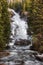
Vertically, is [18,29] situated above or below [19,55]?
below

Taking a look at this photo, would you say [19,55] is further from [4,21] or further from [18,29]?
[18,29]

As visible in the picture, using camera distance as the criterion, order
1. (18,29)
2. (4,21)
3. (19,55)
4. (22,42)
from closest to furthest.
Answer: (19,55) → (4,21) → (22,42) → (18,29)

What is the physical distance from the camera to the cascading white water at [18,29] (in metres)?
46.2

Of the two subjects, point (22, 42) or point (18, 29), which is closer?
point (22, 42)

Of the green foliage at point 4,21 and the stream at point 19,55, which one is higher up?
the green foliage at point 4,21

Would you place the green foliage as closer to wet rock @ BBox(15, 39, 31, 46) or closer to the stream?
the stream

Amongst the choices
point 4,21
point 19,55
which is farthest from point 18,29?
point 19,55

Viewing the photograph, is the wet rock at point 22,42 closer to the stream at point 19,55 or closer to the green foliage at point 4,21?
the stream at point 19,55

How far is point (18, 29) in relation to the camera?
49250 mm

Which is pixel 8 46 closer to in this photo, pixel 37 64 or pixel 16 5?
pixel 37 64

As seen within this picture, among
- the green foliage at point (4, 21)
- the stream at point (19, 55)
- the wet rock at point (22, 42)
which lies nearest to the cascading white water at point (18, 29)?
the stream at point (19, 55)

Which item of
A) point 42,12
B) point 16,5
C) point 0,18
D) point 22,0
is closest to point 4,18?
point 0,18

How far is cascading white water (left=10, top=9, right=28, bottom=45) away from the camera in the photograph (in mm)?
46162

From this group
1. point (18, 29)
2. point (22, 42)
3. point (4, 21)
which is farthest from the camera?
point (18, 29)
